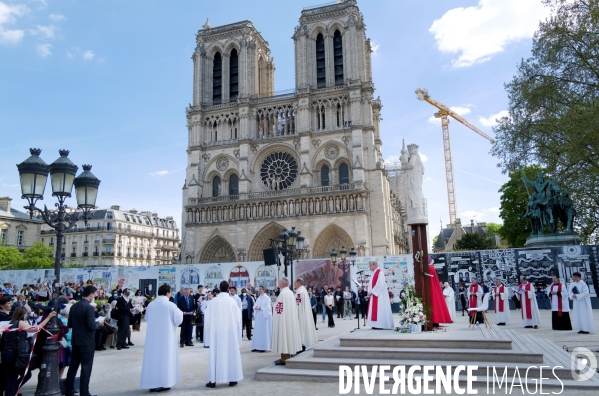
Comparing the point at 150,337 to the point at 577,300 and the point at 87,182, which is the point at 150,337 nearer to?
the point at 87,182

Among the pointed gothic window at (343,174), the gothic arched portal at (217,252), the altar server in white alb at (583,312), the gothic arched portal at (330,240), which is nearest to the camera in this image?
the altar server in white alb at (583,312)

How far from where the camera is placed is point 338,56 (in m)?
36.1

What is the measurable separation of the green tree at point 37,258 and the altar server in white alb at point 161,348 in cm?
3524

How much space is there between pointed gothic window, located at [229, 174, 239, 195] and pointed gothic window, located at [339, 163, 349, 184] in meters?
8.85

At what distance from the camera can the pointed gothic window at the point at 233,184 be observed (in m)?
37.2

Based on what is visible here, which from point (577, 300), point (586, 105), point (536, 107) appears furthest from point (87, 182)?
point (536, 107)

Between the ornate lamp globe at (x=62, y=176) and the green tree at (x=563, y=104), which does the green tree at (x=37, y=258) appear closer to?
the ornate lamp globe at (x=62, y=176)

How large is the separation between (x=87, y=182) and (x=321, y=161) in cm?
2644

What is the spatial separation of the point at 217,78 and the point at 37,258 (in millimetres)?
21762

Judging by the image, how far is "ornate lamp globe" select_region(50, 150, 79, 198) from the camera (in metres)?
8.16

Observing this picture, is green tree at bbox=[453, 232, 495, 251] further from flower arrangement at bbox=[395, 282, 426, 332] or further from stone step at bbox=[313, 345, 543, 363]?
stone step at bbox=[313, 345, 543, 363]

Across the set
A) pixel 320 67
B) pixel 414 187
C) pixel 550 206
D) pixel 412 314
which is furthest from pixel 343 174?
pixel 412 314

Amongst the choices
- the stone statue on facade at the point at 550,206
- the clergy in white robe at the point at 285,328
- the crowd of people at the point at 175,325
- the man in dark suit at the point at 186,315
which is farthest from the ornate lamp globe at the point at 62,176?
the stone statue on facade at the point at 550,206

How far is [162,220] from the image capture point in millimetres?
60438
